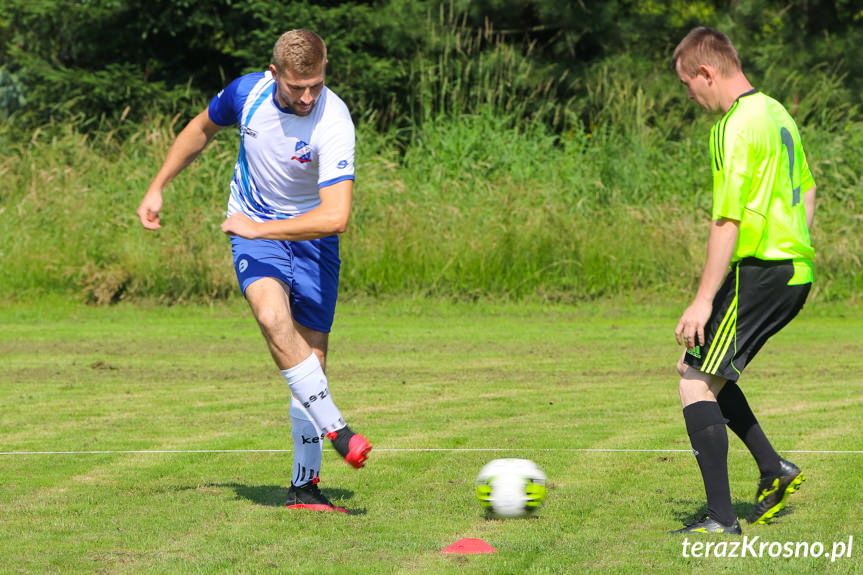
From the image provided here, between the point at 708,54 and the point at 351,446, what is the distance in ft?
7.92

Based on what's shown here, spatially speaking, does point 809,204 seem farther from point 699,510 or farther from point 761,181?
point 699,510

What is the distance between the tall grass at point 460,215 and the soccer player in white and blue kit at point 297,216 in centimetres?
1181

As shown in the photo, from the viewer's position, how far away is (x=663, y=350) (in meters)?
13.6

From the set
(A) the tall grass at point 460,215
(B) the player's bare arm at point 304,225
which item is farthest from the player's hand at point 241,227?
(A) the tall grass at point 460,215

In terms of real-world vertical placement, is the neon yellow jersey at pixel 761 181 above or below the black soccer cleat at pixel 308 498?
above

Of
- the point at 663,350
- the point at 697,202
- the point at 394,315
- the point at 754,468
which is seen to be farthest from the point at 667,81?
the point at 754,468

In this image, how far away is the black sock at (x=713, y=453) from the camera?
530 centimetres

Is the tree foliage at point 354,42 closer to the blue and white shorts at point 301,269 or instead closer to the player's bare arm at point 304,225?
the blue and white shorts at point 301,269

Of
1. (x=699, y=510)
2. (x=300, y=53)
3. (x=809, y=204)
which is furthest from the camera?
(x=699, y=510)

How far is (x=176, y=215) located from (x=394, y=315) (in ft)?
13.1

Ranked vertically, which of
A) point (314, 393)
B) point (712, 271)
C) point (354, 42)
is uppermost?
point (354, 42)

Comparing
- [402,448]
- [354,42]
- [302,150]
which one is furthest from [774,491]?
[354,42]

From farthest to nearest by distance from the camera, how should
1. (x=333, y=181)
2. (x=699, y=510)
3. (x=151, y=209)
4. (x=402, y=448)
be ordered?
(x=402, y=448) → (x=151, y=209) → (x=699, y=510) → (x=333, y=181)

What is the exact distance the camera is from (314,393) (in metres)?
5.83
